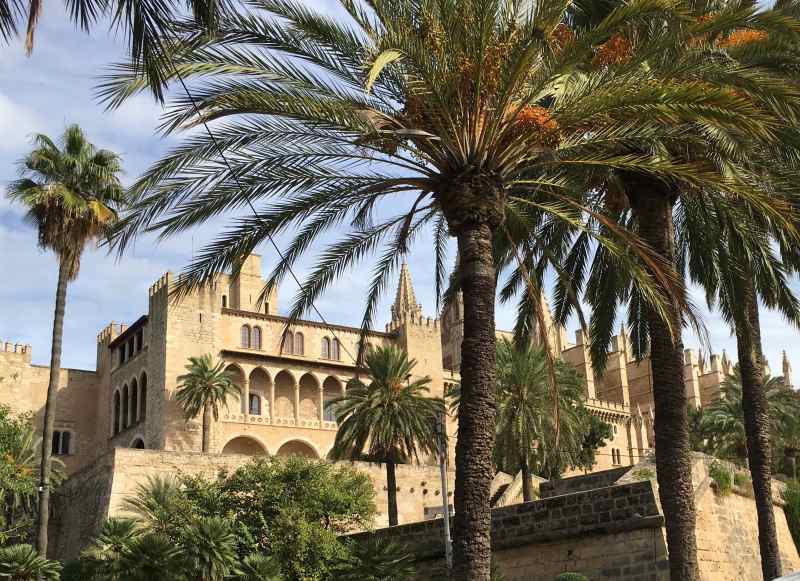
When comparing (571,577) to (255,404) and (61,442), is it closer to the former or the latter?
(255,404)

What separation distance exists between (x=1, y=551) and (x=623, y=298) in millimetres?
13389

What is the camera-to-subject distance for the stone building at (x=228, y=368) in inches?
1875

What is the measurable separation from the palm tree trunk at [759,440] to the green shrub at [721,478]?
1.98 metres

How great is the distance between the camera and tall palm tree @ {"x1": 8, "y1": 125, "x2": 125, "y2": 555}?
2623 cm

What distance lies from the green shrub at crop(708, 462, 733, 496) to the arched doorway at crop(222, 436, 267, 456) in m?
32.5

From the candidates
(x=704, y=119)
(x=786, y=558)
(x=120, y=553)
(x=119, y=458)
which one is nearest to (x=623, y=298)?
(x=704, y=119)

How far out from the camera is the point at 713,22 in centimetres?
1088

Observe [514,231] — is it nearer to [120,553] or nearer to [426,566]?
[426,566]

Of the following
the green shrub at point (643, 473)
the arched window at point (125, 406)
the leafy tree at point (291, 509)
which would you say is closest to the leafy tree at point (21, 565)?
the leafy tree at point (291, 509)

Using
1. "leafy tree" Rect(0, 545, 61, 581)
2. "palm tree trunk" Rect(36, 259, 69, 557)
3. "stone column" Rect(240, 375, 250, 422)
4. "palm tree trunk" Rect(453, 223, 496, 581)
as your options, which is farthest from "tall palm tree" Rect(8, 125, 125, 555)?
"stone column" Rect(240, 375, 250, 422)

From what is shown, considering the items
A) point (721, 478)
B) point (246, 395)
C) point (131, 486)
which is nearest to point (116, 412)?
point (246, 395)

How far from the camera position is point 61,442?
53562 mm

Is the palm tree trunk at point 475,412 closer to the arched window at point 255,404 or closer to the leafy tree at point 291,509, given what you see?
the leafy tree at point 291,509

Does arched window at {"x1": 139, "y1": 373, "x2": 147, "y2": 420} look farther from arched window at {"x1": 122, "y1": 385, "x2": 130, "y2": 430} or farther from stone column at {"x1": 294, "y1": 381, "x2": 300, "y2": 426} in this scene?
stone column at {"x1": 294, "y1": 381, "x2": 300, "y2": 426}
